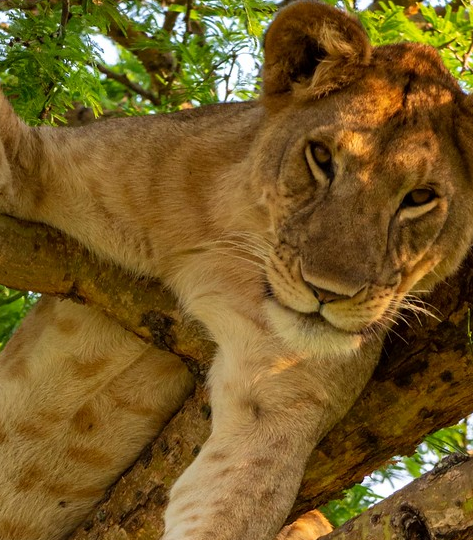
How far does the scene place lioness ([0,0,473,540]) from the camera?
→ 12.0ft

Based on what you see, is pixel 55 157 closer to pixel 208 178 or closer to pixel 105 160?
pixel 105 160

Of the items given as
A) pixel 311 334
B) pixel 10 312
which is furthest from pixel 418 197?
pixel 10 312

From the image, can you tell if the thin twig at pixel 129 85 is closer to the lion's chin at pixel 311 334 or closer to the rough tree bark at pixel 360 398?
the rough tree bark at pixel 360 398

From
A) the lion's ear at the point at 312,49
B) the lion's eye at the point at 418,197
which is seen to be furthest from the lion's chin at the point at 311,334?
the lion's ear at the point at 312,49

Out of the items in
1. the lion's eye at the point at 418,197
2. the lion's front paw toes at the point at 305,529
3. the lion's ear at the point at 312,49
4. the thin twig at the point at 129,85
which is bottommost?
the lion's front paw toes at the point at 305,529

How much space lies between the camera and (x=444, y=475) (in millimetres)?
3285

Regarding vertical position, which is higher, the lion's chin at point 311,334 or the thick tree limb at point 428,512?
the lion's chin at point 311,334

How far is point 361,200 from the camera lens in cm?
360

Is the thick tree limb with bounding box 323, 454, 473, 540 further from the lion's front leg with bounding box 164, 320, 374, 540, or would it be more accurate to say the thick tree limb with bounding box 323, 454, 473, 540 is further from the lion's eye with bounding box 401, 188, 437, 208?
the lion's eye with bounding box 401, 188, 437, 208

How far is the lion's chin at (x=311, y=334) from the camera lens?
12.2 feet

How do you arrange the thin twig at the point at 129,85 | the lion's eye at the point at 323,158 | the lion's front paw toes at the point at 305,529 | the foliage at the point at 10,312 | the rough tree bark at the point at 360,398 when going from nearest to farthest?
the lion's eye at the point at 323,158
the rough tree bark at the point at 360,398
the lion's front paw toes at the point at 305,529
the foliage at the point at 10,312
the thin twig at the point at 129,85

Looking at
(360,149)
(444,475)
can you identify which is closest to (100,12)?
(360,149)

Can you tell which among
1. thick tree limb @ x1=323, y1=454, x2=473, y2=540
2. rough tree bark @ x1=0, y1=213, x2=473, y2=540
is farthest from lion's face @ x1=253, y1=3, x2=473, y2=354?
thick tree limb @ x1=323, y1=454, x2=473, y2=540

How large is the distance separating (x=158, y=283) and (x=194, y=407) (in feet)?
1.73
